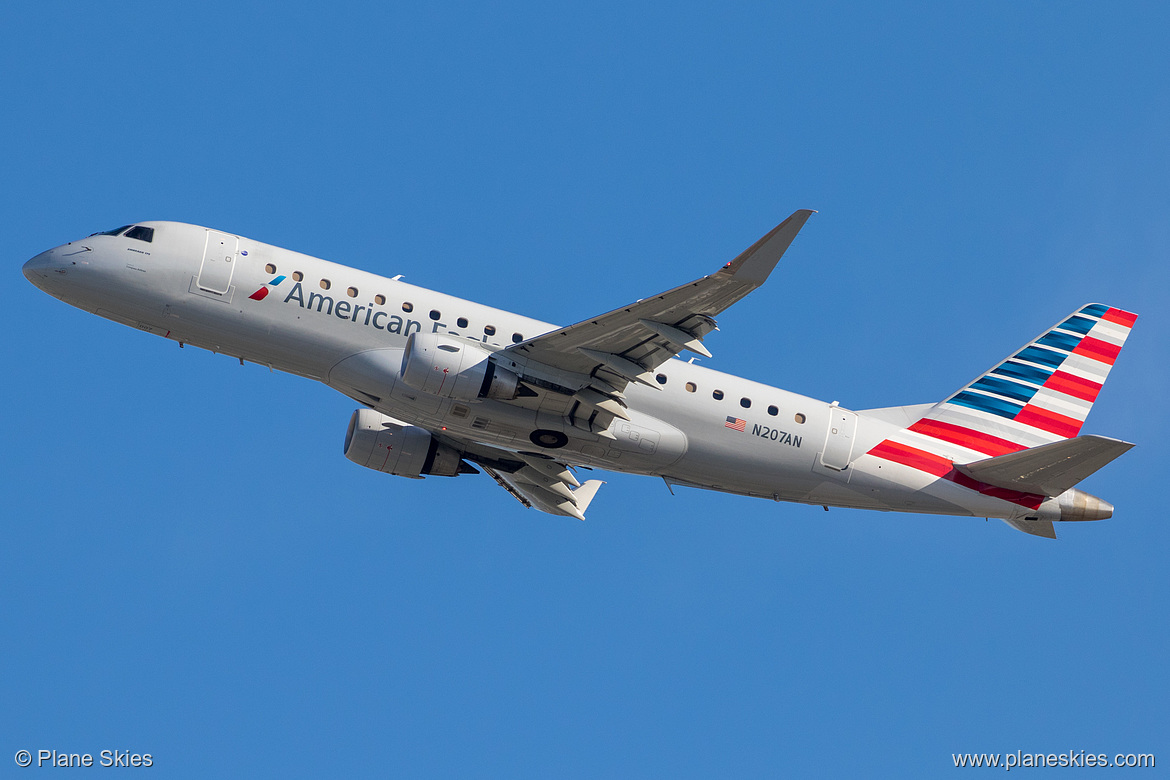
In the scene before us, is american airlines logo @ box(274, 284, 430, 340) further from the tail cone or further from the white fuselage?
the tail cone

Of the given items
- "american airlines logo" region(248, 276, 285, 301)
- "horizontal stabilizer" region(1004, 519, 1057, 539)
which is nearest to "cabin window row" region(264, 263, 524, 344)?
"american airlines logo" region(248, 276, 285, 301)

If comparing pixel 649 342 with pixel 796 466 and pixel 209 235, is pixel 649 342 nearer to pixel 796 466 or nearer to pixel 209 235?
pixel 796 466

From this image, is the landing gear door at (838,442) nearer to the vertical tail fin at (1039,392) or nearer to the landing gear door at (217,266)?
the vertical tail fin at (1039,392)

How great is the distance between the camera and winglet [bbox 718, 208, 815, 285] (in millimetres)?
24578

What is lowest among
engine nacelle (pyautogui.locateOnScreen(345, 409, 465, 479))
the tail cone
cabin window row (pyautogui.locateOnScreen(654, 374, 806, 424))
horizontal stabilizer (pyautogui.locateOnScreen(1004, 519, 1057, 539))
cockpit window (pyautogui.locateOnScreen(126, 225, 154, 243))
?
engine nacelle (pyautogui.locateOnScreen(345, 409, 465, 479))

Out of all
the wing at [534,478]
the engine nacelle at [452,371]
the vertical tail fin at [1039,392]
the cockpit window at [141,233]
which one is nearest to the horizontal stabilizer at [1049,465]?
the vertical tail fin at [1039,392]

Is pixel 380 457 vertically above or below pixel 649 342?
below

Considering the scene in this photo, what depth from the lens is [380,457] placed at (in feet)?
114

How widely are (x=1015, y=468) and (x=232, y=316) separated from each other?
72.3ft

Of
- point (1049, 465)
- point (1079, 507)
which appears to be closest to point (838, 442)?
point (1049, 465)

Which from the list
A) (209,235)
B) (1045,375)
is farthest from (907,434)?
(209,235)

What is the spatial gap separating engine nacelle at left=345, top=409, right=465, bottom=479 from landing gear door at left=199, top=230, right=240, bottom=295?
675 centimetres

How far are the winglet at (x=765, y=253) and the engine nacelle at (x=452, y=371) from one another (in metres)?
6.81

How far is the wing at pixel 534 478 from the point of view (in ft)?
117
